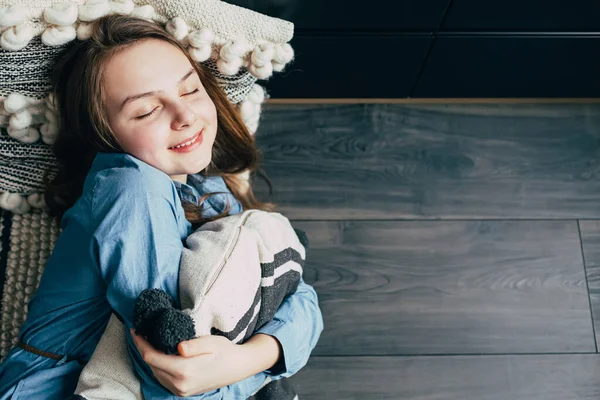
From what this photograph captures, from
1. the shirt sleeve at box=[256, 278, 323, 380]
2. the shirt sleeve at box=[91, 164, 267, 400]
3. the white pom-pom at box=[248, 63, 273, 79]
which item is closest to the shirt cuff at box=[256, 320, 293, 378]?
the shirt sleeve at box=[256, 278, 323, 380]

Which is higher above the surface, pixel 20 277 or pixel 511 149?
pixel 20 277

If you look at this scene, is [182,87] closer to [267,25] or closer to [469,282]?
[267,25]

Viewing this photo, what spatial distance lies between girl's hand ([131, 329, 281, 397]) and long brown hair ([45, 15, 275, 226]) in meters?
0.24

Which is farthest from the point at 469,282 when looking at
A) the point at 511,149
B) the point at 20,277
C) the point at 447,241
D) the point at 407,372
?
the point at 20,277

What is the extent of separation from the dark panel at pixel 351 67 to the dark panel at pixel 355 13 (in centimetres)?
3

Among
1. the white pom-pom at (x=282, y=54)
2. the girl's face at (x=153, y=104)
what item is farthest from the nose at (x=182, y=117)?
the white pom-pom at (x=282, y=54)

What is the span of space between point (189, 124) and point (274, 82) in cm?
44

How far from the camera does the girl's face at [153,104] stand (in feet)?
3.13

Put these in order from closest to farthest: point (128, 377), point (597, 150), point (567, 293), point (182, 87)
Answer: point (128, 377)
point (182, 87)
point (567, 293)
point (597, 150)

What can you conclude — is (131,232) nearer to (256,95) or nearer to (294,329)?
(294,329)

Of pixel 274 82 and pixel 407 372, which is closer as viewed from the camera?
pixel 407 372

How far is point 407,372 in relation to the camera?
125 cm

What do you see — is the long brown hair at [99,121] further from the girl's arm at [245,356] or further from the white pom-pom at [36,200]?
the girl's arm at [245,356]

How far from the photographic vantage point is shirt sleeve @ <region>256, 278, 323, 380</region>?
0.99 meters
